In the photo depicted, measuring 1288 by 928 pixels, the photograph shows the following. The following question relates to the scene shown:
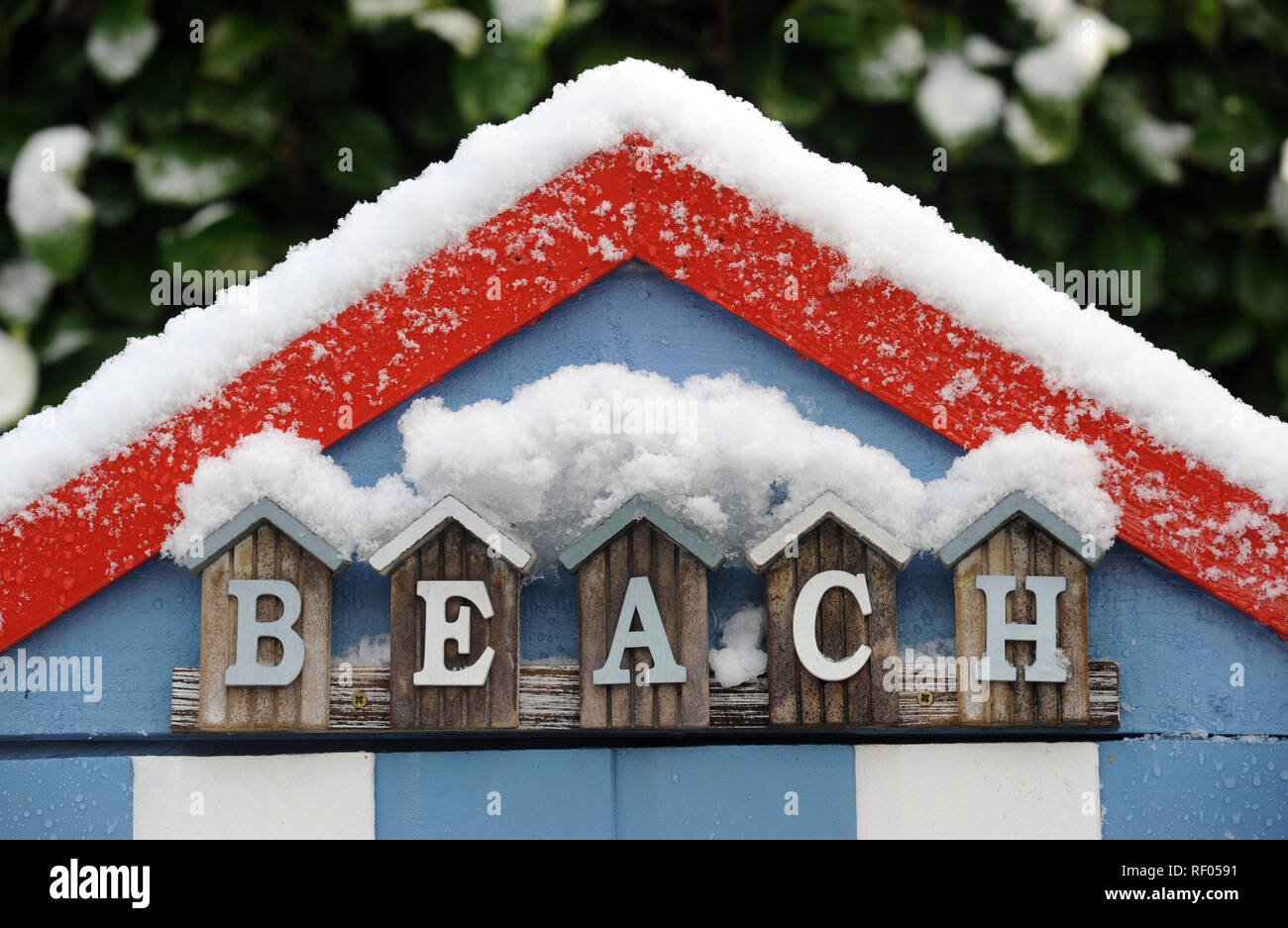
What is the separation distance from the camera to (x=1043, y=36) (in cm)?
175

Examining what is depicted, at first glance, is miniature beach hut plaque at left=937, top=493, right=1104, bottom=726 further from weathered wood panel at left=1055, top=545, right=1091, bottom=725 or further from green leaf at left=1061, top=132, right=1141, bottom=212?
green leaf at left=1061, top=132, right=1141, bottom=212

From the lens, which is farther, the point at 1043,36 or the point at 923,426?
the point at 1043,36

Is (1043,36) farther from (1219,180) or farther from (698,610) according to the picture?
(698,610)

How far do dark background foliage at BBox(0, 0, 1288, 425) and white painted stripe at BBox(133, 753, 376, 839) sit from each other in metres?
1.02

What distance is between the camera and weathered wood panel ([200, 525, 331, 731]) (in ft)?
3.18

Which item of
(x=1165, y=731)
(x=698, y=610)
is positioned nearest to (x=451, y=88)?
(x=698, y=610)

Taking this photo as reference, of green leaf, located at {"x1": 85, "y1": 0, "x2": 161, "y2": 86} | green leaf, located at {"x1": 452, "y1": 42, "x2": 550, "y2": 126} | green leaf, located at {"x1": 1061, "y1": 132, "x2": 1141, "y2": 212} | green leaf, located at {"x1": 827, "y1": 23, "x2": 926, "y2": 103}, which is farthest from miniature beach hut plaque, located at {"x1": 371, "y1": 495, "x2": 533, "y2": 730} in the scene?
green leaf, located at {"x1": 1061, "y1": 132, "x2": 1141, "y2": 212}

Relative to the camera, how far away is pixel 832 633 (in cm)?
97

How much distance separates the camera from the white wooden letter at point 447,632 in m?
0.96

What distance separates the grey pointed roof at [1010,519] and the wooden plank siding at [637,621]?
24 cm

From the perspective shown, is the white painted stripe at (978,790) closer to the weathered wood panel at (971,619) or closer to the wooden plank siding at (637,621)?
the weathered wood panel at (971,619)

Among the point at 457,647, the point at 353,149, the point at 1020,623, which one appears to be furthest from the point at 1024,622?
the point at 353,149

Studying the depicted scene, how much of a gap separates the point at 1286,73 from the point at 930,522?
149 centimetres

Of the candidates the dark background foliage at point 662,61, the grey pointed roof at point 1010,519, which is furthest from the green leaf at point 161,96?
the grey pointed roof at point 1010,519
